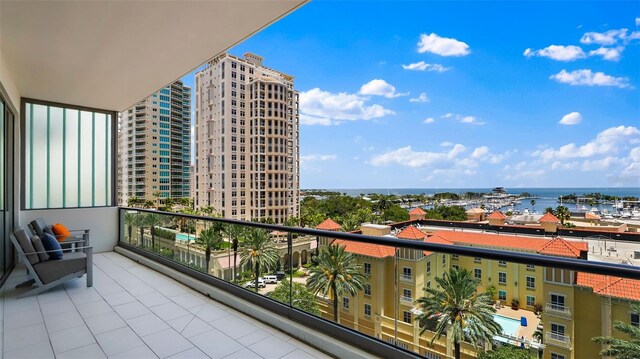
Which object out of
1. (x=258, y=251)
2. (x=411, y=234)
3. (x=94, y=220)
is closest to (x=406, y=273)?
(x=411, y=234)

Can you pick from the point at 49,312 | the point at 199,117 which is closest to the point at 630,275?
the point at 49,312

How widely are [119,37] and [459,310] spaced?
13.6ft

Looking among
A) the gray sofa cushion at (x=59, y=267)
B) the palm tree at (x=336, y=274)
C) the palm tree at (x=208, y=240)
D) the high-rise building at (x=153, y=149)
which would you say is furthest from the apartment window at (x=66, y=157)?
the high-rise building at (x=153, y=149)

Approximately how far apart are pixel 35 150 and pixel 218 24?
521 cm

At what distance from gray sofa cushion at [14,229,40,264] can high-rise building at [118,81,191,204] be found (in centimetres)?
6243

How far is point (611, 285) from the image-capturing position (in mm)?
1464

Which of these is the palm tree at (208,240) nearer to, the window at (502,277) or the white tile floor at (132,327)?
the white tile floor at (132,327)

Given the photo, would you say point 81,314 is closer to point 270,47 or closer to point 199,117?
point 199,117

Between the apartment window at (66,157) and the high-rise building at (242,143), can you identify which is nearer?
the apartment window at (66,157)

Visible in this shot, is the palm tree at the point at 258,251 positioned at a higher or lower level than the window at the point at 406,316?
higher

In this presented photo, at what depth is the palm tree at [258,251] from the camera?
3.37 meters

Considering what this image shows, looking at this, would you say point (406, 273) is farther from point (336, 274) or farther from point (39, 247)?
point (39, 247)

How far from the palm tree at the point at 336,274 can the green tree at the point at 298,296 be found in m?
0.10

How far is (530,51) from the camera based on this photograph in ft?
251
